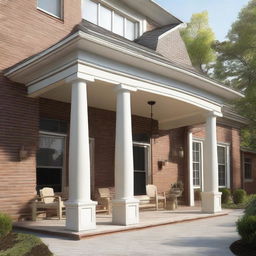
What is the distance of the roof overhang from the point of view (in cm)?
1544

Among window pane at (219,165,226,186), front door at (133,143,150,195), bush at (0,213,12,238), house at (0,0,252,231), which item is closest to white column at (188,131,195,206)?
house at (0,0,252,231)

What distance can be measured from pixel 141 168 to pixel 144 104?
10.5 feet

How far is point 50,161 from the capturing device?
12469mm

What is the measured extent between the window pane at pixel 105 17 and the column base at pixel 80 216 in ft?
25.2

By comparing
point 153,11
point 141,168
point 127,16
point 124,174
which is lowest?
point 124,174

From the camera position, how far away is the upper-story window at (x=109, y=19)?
46.1 ft

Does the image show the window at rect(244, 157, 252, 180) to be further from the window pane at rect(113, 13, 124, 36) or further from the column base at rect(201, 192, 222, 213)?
the window pane at rect(113, 13, 124, 36)

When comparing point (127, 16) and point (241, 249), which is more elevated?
point (127, 16)

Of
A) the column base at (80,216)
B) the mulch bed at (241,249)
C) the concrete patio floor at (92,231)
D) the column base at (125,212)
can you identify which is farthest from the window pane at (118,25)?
the mulch bed at (241,249)

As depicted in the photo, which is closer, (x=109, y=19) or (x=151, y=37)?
(x=109, y=19)

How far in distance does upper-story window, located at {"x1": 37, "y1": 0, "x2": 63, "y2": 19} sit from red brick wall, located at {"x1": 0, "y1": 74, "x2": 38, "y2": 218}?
2745 millimetres

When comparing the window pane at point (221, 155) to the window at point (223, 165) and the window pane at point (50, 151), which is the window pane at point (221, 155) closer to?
the window at point (223, 165)

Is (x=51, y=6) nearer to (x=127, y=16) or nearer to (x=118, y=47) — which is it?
(x=127, y=16)

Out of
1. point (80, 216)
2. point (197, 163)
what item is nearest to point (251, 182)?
point (197, 163)
